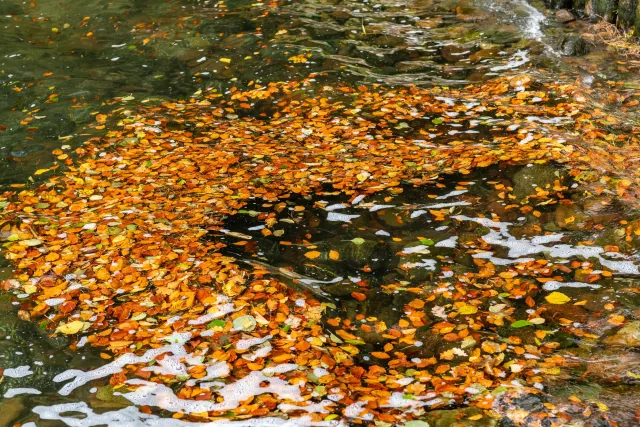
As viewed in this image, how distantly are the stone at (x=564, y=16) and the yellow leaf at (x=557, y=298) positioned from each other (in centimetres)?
703

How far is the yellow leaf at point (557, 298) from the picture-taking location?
5.09 meters

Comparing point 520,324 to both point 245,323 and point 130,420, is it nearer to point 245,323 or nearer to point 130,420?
point 245,323

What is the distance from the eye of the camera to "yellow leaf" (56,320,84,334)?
16.5 feet

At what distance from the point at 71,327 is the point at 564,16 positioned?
31.0ft

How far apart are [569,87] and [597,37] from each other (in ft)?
6.34

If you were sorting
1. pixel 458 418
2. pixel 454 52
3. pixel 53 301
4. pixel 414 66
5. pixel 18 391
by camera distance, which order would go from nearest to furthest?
1. pixel 458 418
2. pixel 18 391
3. pixel 53 301
4. pixel 414 66
5. pixel 454 52

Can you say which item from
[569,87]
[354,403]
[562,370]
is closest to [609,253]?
[562,370]

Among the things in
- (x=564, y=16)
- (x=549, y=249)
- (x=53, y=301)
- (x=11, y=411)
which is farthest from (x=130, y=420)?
(x=564, y=16)

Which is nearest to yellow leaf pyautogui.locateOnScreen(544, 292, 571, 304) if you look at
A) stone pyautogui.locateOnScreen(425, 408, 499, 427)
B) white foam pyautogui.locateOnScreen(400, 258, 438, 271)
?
white foam pyautogui.locateOnScreen(400, 258, 438, 271)

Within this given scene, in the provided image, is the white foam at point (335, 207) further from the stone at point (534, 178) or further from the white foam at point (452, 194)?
the stone at point (534, 178)

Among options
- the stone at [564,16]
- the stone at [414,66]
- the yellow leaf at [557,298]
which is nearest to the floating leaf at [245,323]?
the yellow leaf at [557,298]

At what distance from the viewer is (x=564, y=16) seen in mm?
10641

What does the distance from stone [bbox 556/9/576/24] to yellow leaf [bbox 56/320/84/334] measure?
9240 mm

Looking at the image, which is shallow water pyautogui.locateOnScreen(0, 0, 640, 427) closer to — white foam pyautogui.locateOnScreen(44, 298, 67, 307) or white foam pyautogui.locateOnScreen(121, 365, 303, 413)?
white foam pyautogui.locateOnScreen(121, 365, 303, 413)
